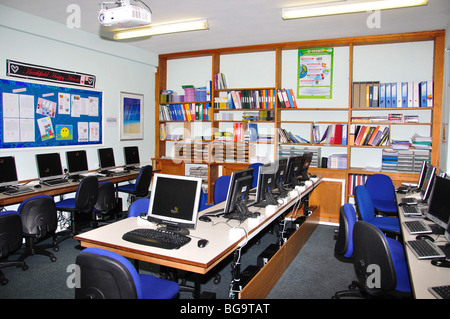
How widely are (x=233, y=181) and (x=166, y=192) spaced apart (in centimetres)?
63

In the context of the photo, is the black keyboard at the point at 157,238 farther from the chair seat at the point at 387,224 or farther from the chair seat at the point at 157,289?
the chair seat at the point at 387,224

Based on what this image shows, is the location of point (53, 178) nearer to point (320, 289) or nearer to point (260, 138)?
point (260, 138)

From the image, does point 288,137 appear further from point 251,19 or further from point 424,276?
point 424,276

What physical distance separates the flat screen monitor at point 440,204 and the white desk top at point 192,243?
57.4 inches

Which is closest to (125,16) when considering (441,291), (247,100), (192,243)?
(192,243)

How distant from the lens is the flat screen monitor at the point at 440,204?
8.98 ft

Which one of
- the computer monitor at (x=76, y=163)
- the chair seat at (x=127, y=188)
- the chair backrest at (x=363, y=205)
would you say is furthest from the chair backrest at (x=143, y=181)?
the chair backrest at (x=363, y=205)

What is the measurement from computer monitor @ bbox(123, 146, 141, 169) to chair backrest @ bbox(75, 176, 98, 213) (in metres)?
1.50

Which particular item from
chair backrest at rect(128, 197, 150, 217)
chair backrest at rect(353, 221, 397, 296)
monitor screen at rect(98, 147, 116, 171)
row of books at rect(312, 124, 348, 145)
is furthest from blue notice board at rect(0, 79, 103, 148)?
chair backrest at rect(353, 221, 397, 296)

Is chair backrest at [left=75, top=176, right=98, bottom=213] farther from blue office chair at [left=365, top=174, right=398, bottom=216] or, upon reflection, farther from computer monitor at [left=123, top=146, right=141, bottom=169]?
blue office chair at [left=365, top=174, right=398, bottom=216]

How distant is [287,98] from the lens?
5.80 m

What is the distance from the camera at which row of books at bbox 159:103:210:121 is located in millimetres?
6441
